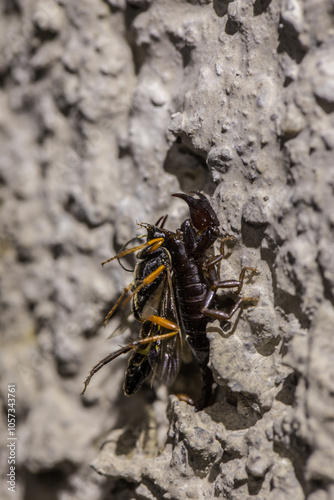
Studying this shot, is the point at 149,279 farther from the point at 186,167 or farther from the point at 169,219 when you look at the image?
the point at 186,167

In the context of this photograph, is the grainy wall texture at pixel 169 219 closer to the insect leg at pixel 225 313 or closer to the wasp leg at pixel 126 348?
the insect leg at pixel 225 313

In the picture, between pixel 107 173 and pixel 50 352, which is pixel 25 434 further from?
pixel 107 173

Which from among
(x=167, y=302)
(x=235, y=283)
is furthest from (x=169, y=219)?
(x=235, y=283)

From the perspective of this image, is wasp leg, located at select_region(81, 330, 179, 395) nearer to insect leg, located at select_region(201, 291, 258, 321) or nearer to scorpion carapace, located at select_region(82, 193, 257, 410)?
scorpion carapace, located at select_region(82, 193, 257, 410)

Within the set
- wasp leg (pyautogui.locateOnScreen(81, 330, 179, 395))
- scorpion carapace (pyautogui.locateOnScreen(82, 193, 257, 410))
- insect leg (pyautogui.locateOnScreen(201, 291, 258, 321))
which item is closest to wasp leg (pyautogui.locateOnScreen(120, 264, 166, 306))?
scorpion carapace (pyautogui.locateOnScreen(82, 193, 257, 410))

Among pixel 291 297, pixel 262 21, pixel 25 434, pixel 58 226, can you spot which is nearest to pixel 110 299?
pixel 58 226
